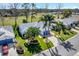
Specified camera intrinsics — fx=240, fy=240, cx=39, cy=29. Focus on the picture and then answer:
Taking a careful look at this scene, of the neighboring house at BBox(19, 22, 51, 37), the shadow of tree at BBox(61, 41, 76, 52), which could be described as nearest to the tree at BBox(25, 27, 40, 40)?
the neighboring house at BBox(19, 22, 51, 37)

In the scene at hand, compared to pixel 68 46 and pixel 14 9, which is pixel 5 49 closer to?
pixel 14 9

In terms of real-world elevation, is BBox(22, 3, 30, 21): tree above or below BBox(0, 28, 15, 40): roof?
above

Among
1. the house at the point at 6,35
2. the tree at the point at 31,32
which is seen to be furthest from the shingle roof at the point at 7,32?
the tree at the point at 31,32

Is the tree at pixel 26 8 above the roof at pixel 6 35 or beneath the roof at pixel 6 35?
above

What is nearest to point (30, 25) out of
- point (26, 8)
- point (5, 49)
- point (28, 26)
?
point (28, 26)

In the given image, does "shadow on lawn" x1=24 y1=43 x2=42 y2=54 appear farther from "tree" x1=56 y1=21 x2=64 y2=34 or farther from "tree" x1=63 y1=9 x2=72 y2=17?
"tree" x1=63 y1=9 x2=72 y2=17

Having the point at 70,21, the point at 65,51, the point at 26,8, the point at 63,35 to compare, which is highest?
the point at 26,8

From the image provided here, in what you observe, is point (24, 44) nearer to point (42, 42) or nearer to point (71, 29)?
point (42, 42)

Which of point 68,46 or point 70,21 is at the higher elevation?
point 70,21

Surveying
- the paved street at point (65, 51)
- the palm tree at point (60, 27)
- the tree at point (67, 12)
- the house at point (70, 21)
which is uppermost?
the tree at point (67, 12)

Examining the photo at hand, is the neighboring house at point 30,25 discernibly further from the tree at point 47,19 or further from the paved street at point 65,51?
the paved street at point 65,51

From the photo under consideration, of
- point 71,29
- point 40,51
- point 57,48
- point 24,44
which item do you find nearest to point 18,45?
point 24,44
